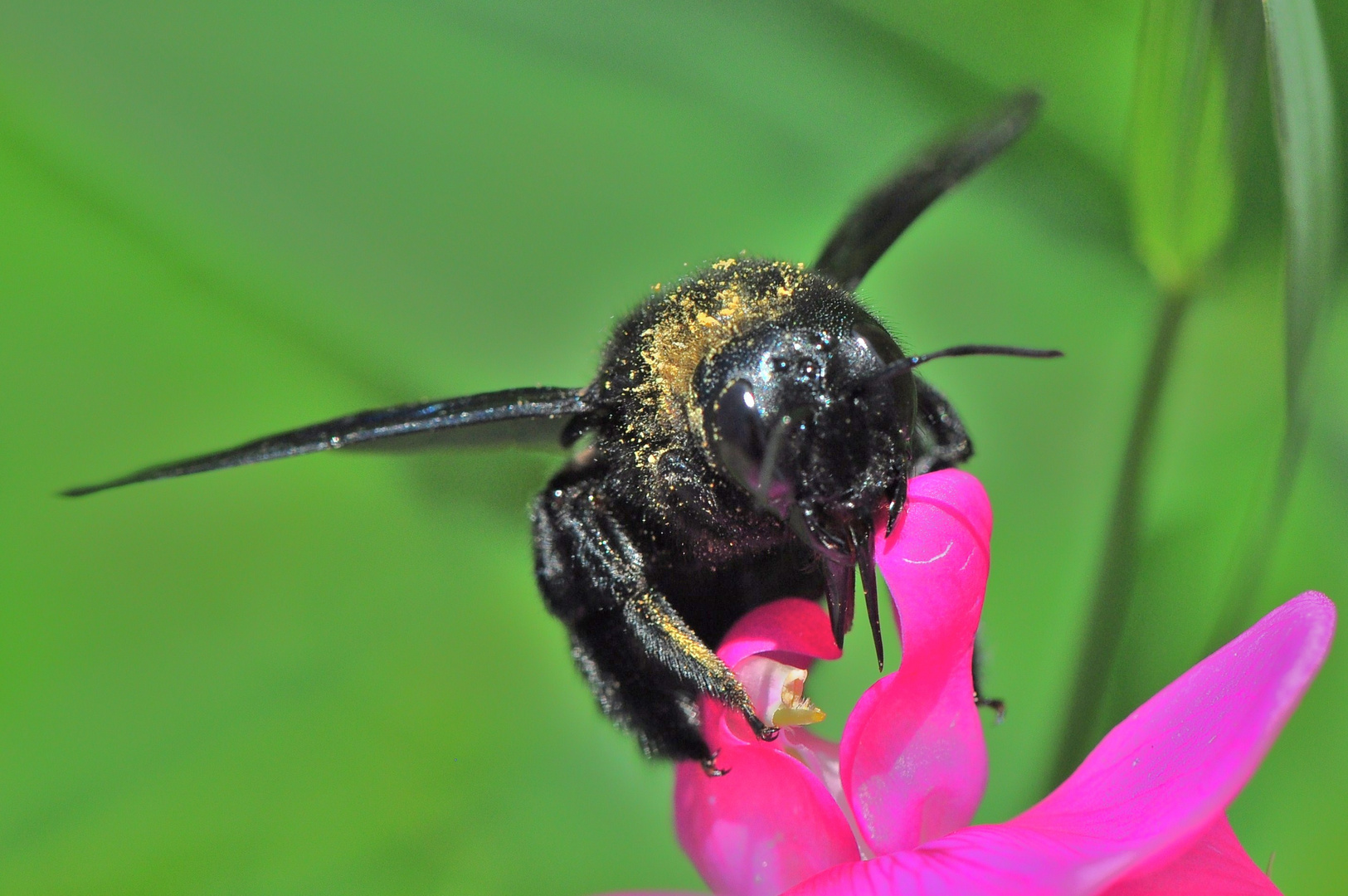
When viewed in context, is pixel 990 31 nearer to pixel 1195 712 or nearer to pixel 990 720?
pixel 990 720

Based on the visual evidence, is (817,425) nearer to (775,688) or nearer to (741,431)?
(741,431)

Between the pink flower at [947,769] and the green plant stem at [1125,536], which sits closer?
the pink flower at [947,769]

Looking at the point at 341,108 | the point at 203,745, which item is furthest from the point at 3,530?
the point at 341,108

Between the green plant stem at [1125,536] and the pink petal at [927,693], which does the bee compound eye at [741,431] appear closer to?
the pink petal at [927,693]

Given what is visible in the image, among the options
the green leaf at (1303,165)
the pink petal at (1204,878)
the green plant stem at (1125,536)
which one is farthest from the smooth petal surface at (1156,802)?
the green plant stem at (1125,536)

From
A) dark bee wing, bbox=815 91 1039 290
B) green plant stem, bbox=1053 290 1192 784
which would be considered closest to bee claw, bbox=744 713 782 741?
dark bee wing, bbox=815 91 1039 290

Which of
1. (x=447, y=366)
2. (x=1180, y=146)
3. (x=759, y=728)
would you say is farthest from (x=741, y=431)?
(x=447, y=366)
